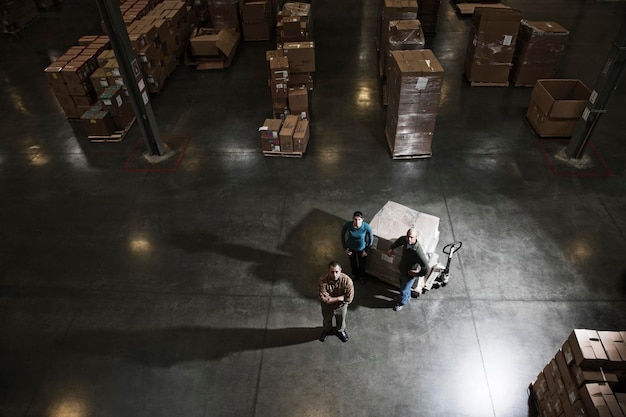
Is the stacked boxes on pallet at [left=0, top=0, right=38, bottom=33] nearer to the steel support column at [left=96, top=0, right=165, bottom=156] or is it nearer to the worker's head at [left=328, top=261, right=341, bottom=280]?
the steel support column at [left=96, top=0, right=165, bottom=156]

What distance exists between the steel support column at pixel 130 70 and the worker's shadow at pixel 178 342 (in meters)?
4.76

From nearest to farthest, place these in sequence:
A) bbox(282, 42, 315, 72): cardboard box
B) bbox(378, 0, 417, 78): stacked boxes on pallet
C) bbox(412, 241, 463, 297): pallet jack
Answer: bbox(412, 241, 463, 297): pallet jack
bbox(282, 42, 315, 72): cardboard box
bbox(378, 0, 417, 78): stacked boxes on pallet

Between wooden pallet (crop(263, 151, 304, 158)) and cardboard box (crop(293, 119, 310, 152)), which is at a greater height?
cardboard box (crop(293, 119, 310, 152))

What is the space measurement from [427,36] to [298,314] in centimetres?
1212

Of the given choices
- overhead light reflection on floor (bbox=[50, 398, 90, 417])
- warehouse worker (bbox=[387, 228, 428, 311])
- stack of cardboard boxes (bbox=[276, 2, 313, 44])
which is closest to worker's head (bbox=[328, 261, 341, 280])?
warehouse worker (bbox=[387, 228, 428, 311])

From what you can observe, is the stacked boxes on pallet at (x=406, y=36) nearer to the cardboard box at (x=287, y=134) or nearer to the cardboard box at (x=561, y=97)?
the cardboard box at (x=287, y=134)

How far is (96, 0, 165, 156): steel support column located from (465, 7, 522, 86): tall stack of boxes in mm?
8712

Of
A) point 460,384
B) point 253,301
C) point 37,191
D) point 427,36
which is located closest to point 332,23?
point 427,36

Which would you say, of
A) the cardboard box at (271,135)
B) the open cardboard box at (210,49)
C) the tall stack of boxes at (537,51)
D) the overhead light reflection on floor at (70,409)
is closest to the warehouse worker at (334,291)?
the overhead light reflection on floor at (70,409)

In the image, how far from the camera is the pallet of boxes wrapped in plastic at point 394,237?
Answer: 610 cm

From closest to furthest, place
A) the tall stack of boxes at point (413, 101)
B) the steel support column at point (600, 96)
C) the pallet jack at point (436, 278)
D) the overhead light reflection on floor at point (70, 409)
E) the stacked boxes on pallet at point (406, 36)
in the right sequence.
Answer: the overhead light reflection on floor at point (70, 409) → the pallet jack at point (436, 278) → the steel support column at point (600, 96) → the tall stack of boxes at point (413, 101) → the stacked boxes on pallet at point (406, 36)

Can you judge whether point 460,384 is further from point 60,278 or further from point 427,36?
point 427,36

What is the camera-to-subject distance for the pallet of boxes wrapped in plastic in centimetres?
610

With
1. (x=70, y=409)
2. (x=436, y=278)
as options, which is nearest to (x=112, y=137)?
(x=70, y=409)
